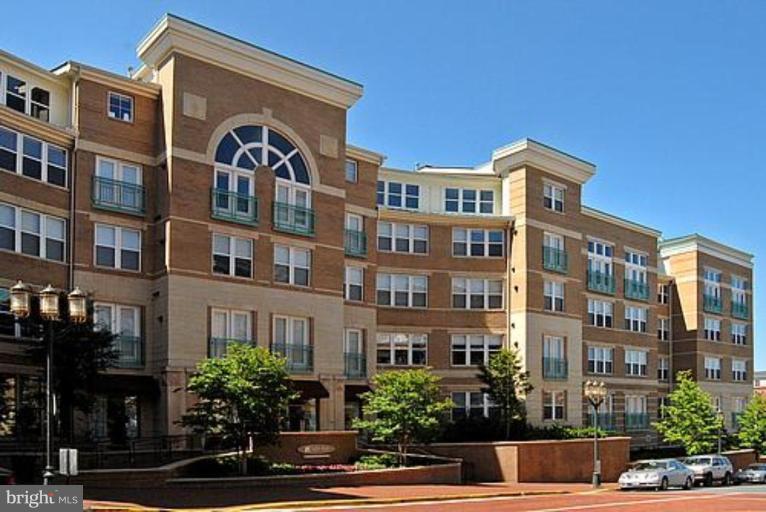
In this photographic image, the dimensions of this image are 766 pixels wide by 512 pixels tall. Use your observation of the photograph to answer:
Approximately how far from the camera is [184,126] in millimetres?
36156

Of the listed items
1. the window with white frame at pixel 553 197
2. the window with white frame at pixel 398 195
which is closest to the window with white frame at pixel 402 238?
the window with white frame at pixel 398 195

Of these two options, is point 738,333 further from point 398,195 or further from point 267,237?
point 267,237

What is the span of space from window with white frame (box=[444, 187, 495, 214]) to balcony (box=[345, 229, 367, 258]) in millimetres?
8498

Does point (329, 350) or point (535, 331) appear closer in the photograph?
point (329, 350)

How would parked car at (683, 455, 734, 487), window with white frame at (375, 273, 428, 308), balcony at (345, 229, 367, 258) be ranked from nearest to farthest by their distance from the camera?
parked car at (683, 455, 734, 487) < balcony at (345, 229, 367, 258) < window with white frame at (375, 273, 428, 308)

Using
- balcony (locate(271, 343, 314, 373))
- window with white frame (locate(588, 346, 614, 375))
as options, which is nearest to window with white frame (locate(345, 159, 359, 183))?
balcony (locate(271, 343, 314, 373))

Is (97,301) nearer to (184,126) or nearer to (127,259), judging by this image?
(127,259)

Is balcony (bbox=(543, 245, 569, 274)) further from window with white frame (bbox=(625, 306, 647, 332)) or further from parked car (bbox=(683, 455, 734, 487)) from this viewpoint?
parked car (bbox=(683, 455, 734, 487))

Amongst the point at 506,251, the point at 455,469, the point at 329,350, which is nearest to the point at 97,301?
the point at 329,350

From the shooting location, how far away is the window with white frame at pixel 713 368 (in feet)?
222

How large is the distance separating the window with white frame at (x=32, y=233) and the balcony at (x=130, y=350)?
3.72 m

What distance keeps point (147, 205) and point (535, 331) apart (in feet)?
73.3

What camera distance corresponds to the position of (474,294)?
50656 millimetres

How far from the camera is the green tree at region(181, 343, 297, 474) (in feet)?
99.5
